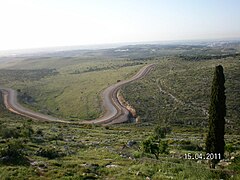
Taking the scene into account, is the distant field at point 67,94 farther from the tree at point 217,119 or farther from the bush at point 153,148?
the tree at point 217,119

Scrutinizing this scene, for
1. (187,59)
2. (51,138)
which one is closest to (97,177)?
(51,138)

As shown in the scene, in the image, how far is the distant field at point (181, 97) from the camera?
76188 mm

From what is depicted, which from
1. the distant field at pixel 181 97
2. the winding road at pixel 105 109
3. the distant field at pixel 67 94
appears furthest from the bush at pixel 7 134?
the distant field at pixel 67 94

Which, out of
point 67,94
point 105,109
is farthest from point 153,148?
point 67,94

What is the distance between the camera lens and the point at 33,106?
10231 cm

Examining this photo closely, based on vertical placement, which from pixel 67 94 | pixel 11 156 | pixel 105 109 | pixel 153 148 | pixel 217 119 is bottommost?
pixel 105 109

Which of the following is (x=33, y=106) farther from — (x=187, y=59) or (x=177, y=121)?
(x=187, y=59)

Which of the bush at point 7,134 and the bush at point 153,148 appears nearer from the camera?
the bush at point 153,148

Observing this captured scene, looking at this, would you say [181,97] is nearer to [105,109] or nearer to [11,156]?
[105,109]

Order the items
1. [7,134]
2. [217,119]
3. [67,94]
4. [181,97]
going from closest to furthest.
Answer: [217,119] < [7,134] < [181,97] < [67,94]

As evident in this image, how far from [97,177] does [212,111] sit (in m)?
11.9

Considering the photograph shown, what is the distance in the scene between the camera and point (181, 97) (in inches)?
3538

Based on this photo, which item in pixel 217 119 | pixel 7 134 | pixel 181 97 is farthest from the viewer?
pixel 181 97

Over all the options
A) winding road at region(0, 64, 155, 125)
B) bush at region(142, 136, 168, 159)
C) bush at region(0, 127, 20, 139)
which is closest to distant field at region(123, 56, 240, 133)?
winding road at region(0, 64, 155, 125)
